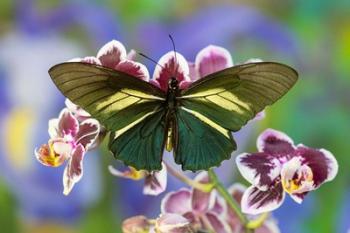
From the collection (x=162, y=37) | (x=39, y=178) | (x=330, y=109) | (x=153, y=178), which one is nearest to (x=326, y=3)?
(x=330, y=109)

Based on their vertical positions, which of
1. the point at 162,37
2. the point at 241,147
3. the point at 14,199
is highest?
the point at 162,37

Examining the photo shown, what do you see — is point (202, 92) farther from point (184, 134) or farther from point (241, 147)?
point (241, 147)

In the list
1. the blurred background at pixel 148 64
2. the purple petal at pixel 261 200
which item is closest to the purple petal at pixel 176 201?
the purple petal at pixel 261 200

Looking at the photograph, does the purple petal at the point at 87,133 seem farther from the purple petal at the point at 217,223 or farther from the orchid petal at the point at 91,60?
the purple petal at the point at 217,223

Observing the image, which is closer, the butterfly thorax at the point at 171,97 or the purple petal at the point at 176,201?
the butterfly thorax at the point at 171,97

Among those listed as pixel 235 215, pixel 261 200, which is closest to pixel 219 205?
Answer: pixel 235 215

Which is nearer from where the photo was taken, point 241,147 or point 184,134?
point 184,134

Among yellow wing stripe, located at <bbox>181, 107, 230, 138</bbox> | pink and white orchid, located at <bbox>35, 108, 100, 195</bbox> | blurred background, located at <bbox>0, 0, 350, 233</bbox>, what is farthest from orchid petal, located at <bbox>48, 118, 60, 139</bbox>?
blurred background, located at <bbox>0, 0, 350, 233</bbox>

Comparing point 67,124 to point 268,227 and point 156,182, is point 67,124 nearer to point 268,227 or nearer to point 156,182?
point 156,182
